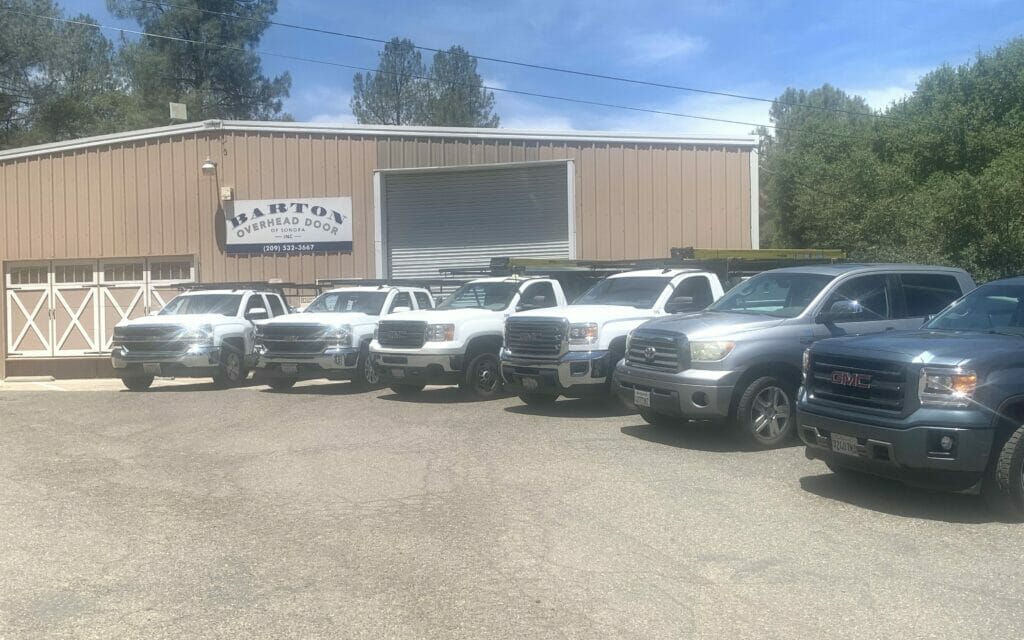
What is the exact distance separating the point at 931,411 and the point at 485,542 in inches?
135

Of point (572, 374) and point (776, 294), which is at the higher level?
point (776, 294)

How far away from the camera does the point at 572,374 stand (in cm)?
1197

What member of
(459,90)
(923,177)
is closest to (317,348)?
(923,177)

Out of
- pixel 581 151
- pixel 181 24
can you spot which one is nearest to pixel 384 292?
pixel 581 151

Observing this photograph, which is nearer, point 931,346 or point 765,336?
point 931,346

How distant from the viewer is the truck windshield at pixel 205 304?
18.2m

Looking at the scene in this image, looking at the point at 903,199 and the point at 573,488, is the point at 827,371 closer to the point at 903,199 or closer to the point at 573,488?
the point at 573,488

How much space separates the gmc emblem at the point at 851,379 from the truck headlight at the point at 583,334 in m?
4.51

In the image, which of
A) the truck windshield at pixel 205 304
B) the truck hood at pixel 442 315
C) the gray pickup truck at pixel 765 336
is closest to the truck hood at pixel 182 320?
the truck windshield at pixel 205 304

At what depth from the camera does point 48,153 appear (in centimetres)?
2472

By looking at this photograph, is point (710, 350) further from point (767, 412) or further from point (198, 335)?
point (198, 335)

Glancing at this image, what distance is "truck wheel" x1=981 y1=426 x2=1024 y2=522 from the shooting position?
22.5 ft

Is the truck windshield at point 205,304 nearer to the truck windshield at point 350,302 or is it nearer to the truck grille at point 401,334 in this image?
the truck windshield at point 350,302

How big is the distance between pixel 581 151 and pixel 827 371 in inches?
614
